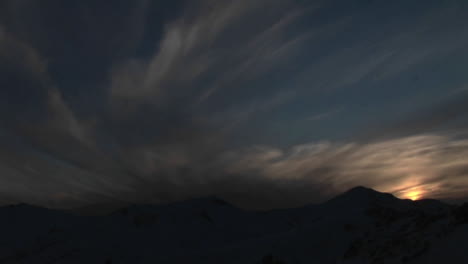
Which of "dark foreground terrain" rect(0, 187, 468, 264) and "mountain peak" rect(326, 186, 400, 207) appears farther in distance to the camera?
"mountain peak" rect(326, 186, 400, 207)

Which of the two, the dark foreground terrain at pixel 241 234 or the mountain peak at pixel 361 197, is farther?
the mountain peak at pixel 361 197

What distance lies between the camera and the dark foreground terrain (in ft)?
56.1

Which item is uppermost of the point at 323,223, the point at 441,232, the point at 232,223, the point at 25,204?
the point at 25,204

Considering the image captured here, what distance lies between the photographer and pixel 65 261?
55.6m

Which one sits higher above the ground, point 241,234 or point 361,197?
point 361,197

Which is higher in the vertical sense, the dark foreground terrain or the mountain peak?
the mountain peak

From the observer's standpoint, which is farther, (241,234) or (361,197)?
(361,197)

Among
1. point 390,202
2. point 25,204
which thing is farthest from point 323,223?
point 25,204

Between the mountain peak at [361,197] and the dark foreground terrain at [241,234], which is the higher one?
the mountain peak at [361,197]

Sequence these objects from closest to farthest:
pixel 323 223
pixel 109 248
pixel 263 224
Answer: pixel 323 223, pixel 109 248, pixel 263 224

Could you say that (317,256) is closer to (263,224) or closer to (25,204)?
(263,224)

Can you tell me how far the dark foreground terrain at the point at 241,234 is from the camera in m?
17.1

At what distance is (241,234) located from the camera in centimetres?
8731

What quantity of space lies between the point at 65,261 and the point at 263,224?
2412 inches
